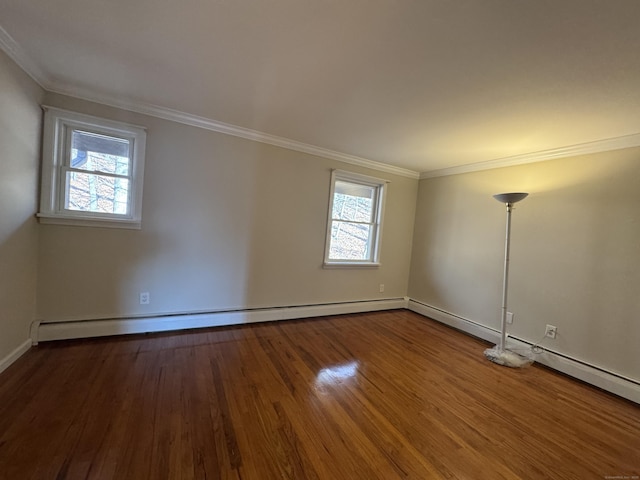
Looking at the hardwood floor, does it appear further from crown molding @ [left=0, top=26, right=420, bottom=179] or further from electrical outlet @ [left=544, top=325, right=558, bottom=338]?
crown molding @ [left=0, top=26, right=420, bottom=179]

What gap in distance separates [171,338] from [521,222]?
398 centimetres

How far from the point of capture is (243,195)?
9.92ft

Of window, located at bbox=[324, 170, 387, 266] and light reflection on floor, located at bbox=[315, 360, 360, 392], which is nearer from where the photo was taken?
light reflection on floor, located at bbox=[315, 360, 360, 392]

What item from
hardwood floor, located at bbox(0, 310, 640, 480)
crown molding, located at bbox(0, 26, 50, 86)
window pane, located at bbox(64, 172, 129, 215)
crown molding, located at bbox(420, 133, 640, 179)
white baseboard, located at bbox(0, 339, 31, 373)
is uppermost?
crown molding, located at bbox(0, 26, 50, 86)

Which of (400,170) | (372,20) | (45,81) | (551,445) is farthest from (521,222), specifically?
(45,81)

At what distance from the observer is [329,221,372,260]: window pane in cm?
375

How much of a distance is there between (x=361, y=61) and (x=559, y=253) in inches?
108

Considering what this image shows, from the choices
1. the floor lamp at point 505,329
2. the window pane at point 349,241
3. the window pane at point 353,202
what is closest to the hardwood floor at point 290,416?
the floor lamp at point 505,329

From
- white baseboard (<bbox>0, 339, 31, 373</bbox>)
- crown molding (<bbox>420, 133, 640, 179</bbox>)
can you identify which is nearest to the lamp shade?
crown molding (<bbox>420, 133, 640, 179</bbox>)

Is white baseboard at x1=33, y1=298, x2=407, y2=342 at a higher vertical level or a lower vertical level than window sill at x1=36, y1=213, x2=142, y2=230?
lower

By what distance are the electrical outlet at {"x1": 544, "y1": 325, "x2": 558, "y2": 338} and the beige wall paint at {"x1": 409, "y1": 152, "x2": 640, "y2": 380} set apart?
0.03 metres

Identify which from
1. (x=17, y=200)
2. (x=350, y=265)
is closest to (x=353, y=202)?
(x=350, y=265)

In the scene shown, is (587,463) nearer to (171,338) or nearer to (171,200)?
(171,338)

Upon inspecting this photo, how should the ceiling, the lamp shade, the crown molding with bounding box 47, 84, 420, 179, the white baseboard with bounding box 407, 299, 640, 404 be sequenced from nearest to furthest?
the ceiling < the white baseboard with bounding box 407, 299, 640, 404 < the crown molding with bounding box 47, 84, 420, 179 < the lamp shade
